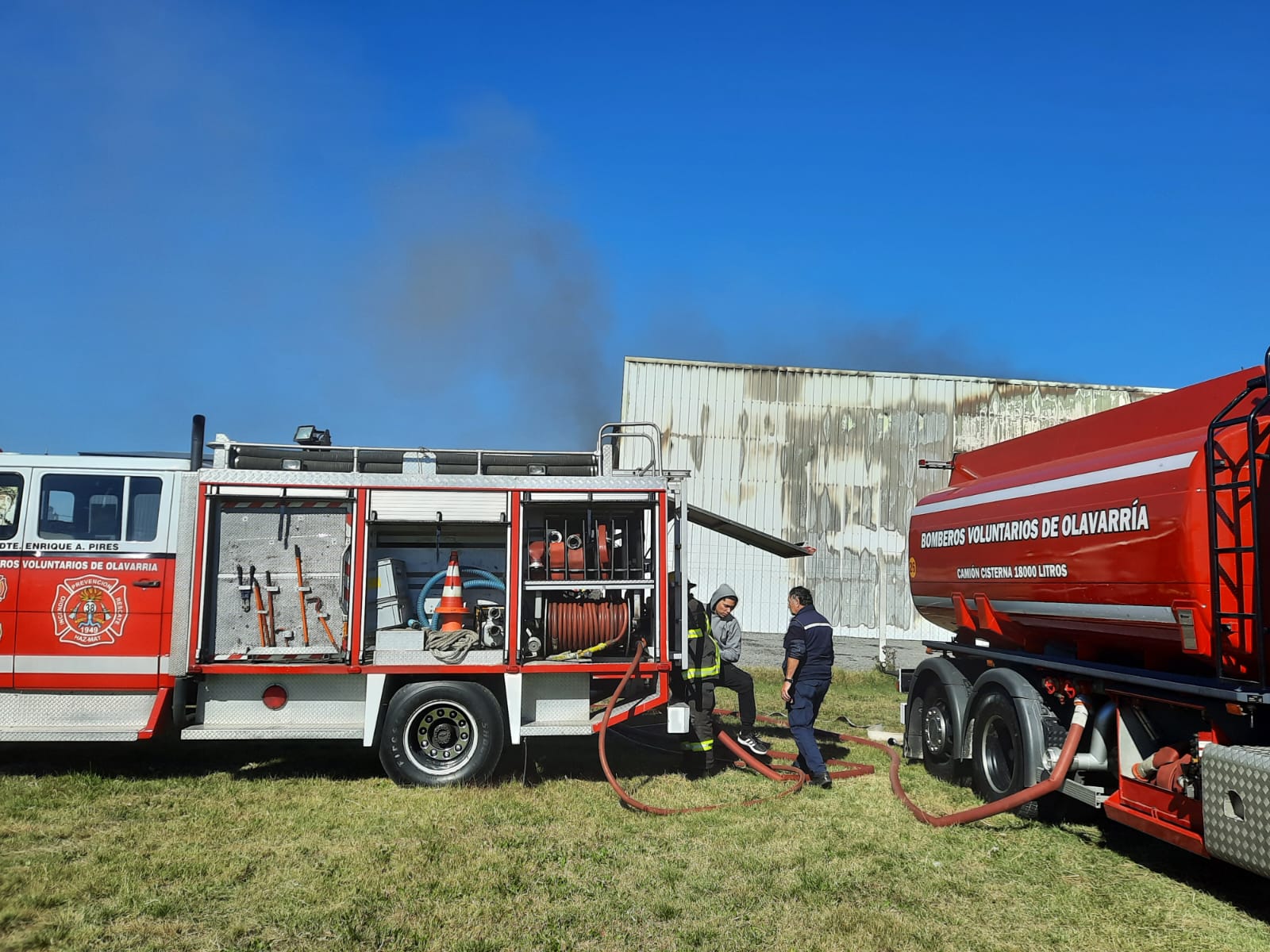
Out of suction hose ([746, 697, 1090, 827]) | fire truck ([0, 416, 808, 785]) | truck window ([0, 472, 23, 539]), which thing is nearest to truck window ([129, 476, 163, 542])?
fire truck ([0, 416, 808, 785])

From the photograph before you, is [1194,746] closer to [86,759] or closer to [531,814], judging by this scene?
Result: [531,814]

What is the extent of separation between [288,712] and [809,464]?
19.0 meters

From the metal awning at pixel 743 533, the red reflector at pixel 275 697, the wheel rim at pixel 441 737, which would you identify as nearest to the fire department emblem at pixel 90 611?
the red reflector at pixel 275 697

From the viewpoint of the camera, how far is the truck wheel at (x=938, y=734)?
30.3 feet

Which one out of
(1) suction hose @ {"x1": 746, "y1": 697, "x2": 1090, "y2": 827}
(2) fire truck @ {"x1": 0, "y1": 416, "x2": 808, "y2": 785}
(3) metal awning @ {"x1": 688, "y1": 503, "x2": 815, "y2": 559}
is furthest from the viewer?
(3) metal awning @ {"x1": 688, "y1": 503, "x2": 815, "y2": 559}

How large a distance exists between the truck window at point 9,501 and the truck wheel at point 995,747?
8250 millimetres

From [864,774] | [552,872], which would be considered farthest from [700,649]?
[552,872]

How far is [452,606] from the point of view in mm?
8828

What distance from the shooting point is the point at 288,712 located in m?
8.63

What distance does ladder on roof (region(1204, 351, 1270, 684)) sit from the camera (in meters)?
5.83

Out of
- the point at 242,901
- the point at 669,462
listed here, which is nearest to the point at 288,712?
the point at 242,901

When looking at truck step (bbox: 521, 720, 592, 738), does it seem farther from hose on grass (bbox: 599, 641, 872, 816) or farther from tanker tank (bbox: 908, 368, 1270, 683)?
tanker tank (bbox: 908, 368, 1270, 683)

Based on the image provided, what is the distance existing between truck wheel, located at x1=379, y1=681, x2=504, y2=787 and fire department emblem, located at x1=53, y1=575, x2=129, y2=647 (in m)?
2.39

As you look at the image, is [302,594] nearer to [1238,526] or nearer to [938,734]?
[938,734]
